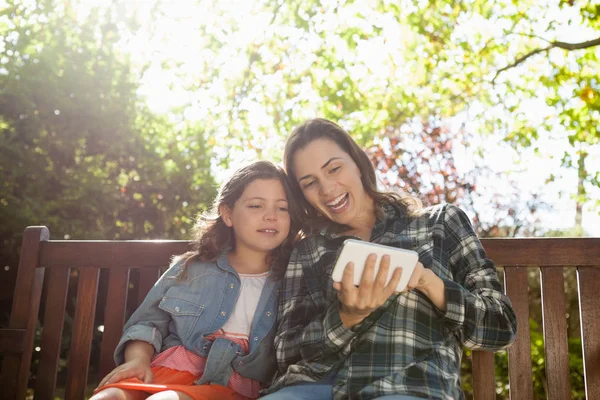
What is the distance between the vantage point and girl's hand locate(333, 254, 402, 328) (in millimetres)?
1838

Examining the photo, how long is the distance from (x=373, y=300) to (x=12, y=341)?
1.94 m

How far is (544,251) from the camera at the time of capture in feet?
8.63

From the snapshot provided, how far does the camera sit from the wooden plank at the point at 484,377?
2553 mm

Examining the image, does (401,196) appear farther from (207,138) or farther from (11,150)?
(207,138)

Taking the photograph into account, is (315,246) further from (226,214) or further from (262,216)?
(226,214)

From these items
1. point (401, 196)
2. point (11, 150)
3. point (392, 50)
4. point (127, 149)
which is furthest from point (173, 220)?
point (401, 196)

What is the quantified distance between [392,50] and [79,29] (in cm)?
375

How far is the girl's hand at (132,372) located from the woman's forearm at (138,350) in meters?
0.03

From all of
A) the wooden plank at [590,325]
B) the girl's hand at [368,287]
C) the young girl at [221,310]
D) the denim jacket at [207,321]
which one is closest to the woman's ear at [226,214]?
the young girl at [221,310]

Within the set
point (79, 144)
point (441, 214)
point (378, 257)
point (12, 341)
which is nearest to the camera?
point (378, 257)

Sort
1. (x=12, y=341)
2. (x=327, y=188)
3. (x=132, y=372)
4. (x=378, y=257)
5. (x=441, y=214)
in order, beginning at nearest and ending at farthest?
1. (x=378, y=257)
2. (x=132, y=372)
3. (x=441, y=214)
4. (x=327, y=188)
5. (x=12, y=341)

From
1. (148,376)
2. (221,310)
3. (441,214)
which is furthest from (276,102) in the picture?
(148,376)

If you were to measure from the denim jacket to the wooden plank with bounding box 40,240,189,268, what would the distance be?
256 mm

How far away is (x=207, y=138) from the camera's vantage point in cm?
732
